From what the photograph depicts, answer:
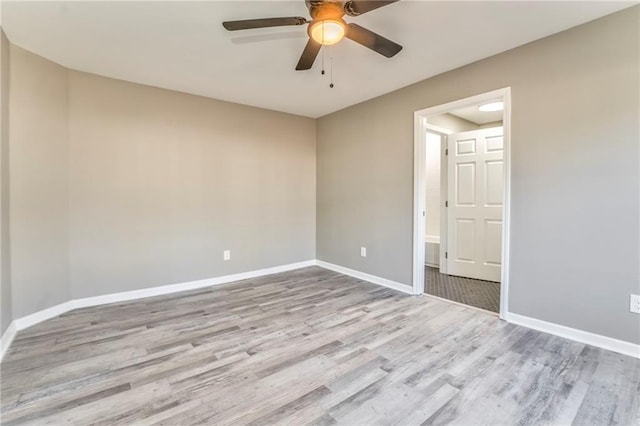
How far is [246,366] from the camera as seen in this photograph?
1967 millimetres

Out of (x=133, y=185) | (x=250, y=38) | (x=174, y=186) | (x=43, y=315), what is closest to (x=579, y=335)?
(x=250, y=38)

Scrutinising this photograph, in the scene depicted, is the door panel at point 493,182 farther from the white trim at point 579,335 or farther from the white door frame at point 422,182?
the white trim at point 579,335

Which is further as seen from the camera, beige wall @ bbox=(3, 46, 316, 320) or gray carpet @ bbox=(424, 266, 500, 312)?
gray carpet @ bbox=(424, 266, 500, 312)

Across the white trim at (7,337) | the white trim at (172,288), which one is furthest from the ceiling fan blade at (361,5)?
the white trim at (172,288)

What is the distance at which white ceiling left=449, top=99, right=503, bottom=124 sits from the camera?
419 cm

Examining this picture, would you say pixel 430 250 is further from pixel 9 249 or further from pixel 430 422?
pixel 9 249

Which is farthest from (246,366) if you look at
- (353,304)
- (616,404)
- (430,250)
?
(430,250)

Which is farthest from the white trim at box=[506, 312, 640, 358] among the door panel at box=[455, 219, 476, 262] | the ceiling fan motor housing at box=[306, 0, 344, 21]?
the ceiling fan motor housing at box=[306, 0, 344, 21]

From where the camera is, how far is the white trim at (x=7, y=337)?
2.10m

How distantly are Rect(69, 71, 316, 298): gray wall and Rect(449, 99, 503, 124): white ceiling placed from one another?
2337mm

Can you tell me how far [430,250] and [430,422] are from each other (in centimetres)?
363

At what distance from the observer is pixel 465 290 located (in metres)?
3.54

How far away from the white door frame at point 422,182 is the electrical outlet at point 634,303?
76 cm

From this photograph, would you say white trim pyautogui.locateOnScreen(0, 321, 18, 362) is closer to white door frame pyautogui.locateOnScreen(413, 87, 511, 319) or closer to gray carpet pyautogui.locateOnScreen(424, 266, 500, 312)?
white door frame pyautogui.locateOnScreen(413, 87, 511, 319)
